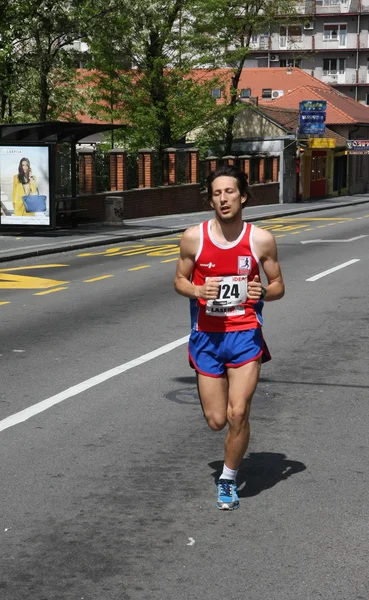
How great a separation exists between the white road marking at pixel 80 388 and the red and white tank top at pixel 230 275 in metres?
2.30

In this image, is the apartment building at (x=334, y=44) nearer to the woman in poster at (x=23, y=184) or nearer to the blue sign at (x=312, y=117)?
the blue sign at (x=312, y=117)

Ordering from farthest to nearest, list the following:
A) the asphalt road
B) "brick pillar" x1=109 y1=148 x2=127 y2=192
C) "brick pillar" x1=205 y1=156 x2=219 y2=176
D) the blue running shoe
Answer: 1. "brick pillar" x1=205 y1=156 x2=219 y2=176
2. "brick pillar" x1=109 y1=148 x2=127 y2=192
3. the blue running shoe
4. the asphalt road

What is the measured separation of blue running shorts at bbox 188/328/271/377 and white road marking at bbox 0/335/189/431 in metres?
2.17

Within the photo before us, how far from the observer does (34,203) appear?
28.1 metres

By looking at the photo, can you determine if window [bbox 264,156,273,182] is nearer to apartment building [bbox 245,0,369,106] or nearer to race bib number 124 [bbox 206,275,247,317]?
apartment building [bbox 245,0,369,106]

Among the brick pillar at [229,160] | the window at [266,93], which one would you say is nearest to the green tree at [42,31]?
the brick pillar at [229,160]

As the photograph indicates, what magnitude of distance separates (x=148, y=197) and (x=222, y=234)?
34.5m

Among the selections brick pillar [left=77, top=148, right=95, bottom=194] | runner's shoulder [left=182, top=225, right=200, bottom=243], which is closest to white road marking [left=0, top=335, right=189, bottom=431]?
runner's shoulder [left=182, top=225, right=200, bottom=243]

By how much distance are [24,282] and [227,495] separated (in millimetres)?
12539

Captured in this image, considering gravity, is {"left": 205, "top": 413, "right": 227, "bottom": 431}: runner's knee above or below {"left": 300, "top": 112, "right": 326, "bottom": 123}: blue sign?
below

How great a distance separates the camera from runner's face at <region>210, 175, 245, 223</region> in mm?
5777

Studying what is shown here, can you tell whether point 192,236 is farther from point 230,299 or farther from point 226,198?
point 230,299

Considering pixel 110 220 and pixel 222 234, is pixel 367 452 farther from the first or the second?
pixel 110 220

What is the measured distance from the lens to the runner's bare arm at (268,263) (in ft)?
19.1
